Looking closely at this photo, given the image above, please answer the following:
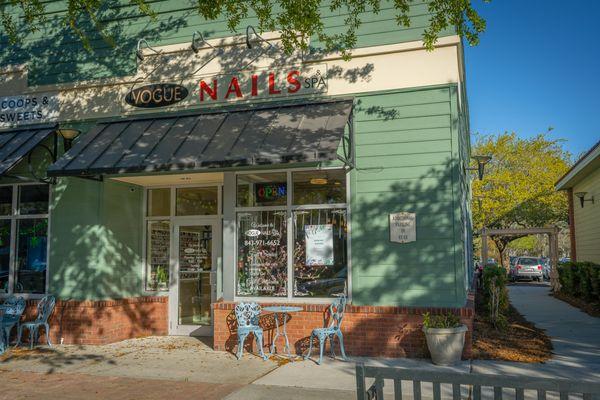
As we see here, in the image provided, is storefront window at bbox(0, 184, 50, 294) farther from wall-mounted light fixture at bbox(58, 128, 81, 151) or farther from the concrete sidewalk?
the concrete sidewalk

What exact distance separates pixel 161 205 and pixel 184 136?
2573mm

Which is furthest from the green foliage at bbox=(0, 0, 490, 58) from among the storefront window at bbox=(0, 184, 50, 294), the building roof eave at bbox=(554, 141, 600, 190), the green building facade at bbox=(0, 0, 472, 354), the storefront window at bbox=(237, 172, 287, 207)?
the building roof eave at bbox=(554, 141, 600, 190)

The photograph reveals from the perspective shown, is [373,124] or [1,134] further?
[1,134]

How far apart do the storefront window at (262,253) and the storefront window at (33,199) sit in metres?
3.94

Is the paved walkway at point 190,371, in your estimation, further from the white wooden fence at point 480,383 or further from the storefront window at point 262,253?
the white wooden fence at point 480,383

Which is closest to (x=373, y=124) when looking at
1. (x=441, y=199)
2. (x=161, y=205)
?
(x=441, y=199)

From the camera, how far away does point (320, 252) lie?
9305mm

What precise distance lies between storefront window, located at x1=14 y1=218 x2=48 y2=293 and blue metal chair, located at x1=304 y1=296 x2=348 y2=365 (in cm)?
539

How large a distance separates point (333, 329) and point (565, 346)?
4.03 meters

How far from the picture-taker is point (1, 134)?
11141mm

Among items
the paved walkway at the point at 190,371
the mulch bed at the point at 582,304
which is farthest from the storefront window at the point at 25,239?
the mulch bed at the point at 582,304

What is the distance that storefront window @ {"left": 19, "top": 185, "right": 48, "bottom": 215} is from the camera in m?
10.9

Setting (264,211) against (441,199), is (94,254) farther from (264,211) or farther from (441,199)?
(441,199)

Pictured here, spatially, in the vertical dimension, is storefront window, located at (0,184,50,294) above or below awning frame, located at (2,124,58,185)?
below
